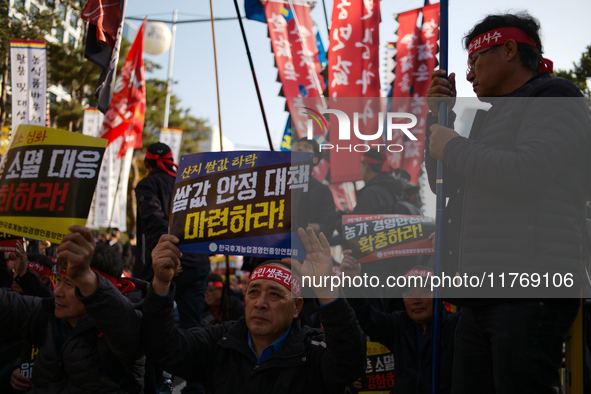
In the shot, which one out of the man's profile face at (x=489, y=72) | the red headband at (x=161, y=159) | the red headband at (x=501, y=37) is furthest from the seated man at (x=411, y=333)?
the red headband at (x=161, y=159)

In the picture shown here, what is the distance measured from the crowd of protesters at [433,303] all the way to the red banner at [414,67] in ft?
18.8

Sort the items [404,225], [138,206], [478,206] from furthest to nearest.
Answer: [138,206] < [404,225] < [478,206]

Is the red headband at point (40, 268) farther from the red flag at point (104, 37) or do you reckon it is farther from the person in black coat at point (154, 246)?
the red flag at point (104, 37)

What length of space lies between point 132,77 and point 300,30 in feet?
11.8

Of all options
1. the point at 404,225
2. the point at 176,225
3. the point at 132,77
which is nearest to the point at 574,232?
the point at 176,225

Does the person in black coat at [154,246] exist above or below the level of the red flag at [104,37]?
below

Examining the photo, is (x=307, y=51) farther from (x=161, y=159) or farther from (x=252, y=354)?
(x=252, y=354)

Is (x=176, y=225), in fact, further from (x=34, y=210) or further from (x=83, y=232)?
(x=34, y=210)

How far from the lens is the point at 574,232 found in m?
1.82

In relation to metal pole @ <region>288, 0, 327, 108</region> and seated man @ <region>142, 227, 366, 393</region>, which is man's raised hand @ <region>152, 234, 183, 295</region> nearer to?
seated man @ <region>142, 227, 366, 393</region>

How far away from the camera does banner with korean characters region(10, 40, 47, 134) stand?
9016 millimetres

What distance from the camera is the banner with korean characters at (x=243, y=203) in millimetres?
2559

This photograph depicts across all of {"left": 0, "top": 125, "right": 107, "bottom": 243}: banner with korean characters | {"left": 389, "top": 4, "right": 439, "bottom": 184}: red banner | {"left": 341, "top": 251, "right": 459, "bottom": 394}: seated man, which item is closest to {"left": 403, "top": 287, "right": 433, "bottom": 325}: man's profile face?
{"left": 341, "top": 251, "right": 459, "bottom": 394}: seated man

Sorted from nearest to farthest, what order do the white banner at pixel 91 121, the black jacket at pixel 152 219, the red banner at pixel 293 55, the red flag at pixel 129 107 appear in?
the black jacket at pixel 152 219
the red banner at pixel 293 55
the red flag at pixel 129 107
the white banner at pixel 91 121
